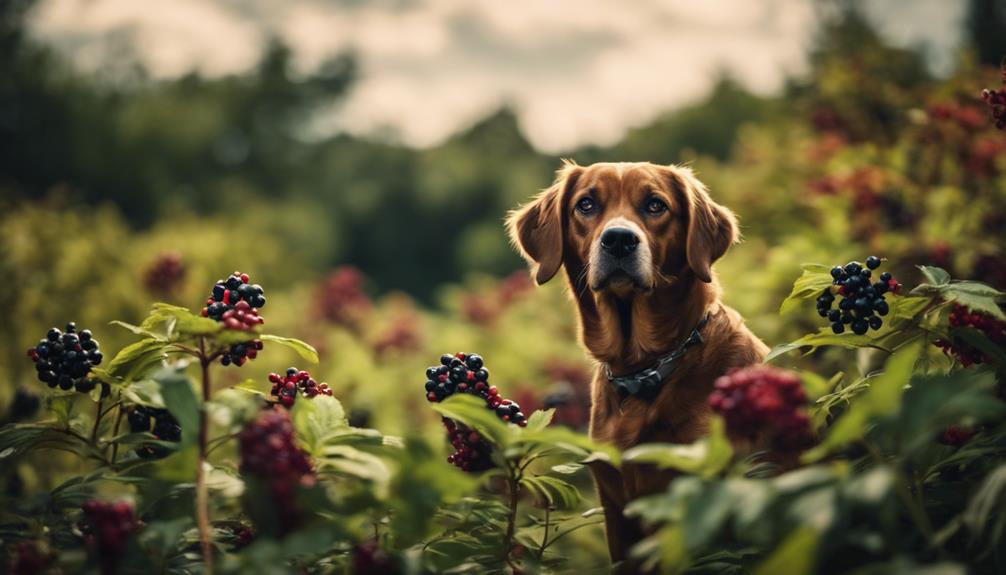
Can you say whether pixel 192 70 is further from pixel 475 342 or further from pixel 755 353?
pixel 755 353

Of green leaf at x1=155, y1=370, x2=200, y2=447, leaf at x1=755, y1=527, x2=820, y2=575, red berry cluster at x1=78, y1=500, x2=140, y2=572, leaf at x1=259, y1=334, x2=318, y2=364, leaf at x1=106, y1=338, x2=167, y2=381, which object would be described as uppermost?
leaf at x1=106, y1=338, x2=167, y2=381

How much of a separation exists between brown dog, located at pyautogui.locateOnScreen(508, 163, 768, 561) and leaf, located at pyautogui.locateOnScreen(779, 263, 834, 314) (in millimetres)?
659

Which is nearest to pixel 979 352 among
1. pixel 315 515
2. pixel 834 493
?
pixel 834 493

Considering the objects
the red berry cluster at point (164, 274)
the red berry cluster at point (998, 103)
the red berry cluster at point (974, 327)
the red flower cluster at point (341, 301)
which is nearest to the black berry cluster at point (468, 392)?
the red berry cluster at point (974, 327)

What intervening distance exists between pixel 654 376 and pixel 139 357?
1.66m

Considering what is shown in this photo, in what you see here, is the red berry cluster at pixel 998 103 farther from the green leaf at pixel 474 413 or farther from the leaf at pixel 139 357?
the leaf at pixel 139 357

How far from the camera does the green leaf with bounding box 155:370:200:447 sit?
1359 mm

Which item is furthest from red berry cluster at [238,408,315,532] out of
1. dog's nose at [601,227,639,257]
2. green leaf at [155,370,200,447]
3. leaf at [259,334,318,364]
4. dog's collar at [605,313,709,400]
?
dog's nose at [601,227,639,257]

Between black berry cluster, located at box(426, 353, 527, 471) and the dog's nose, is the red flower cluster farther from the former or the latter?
black berry cluster, located at box(426, 353, 527, 471)

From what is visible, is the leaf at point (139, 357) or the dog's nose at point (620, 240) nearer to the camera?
the leaf at point (139, 357)

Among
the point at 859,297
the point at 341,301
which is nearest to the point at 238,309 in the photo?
the point at 859,297

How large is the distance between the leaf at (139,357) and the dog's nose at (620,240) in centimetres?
169

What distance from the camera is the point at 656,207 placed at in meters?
3.10

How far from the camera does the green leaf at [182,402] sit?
4.46 ft
